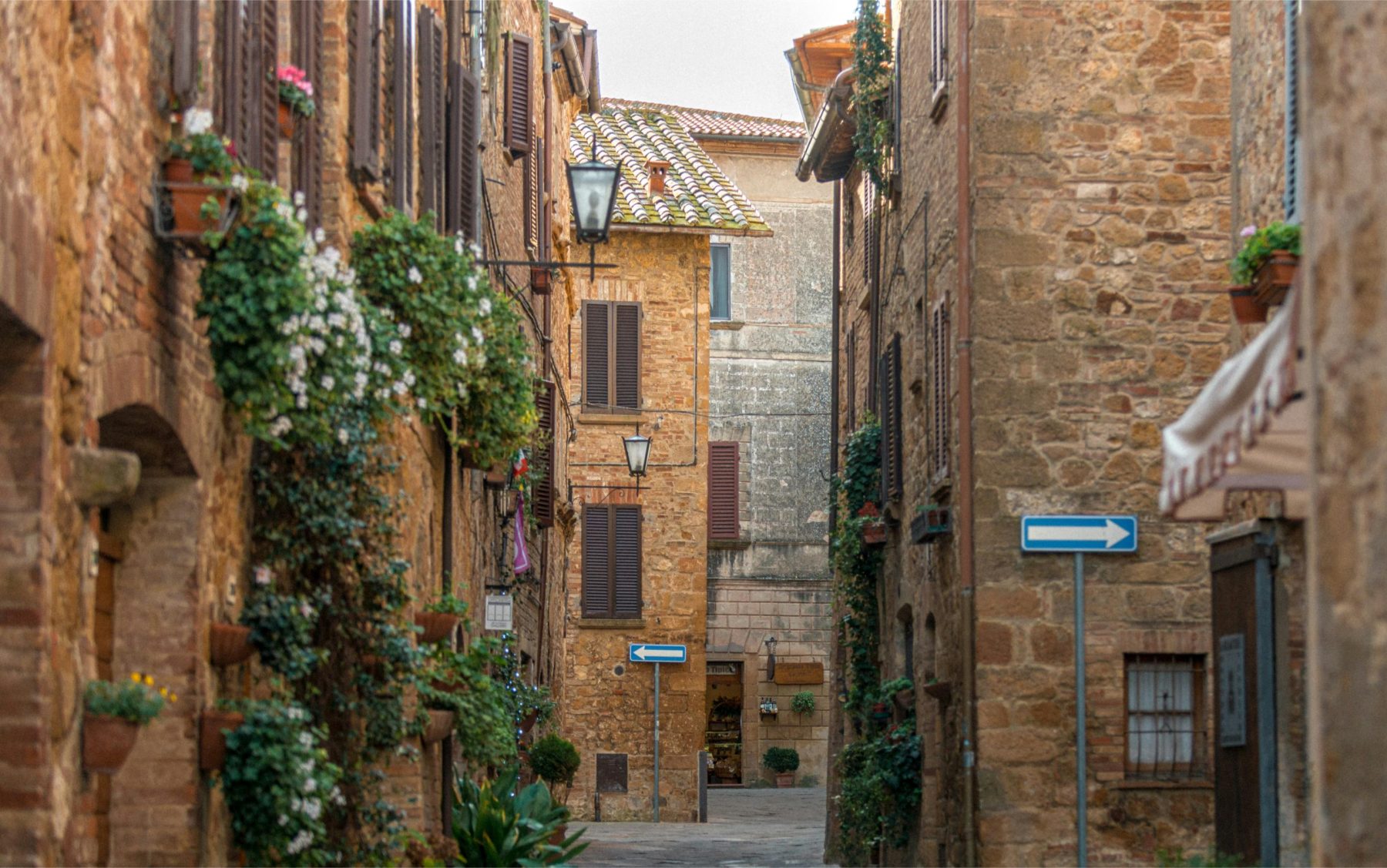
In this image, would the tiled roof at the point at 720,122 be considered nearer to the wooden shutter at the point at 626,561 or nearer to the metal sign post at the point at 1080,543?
the wooden shutter at the point at 626,561

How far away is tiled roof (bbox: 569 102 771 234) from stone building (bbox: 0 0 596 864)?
733 inches

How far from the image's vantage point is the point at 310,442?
28.6 ft

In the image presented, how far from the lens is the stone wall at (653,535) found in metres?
29.5

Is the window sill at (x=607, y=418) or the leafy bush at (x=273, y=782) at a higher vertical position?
the window sill at (x=607, y=418)

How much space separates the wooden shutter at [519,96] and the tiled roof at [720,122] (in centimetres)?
1610

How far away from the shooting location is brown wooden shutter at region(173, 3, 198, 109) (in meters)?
7.45

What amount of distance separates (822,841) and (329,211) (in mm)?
14844

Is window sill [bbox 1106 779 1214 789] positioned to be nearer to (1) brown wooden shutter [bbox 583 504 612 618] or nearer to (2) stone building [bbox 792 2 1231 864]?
(2) stone building [bbox 792 2 1231 864]

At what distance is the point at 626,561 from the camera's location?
30172 mm

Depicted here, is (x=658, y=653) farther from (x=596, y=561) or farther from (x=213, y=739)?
(x=213, y=739)

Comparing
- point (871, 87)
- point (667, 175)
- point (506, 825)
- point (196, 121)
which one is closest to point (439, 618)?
point (506, 825)

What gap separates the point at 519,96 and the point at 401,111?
781 cm

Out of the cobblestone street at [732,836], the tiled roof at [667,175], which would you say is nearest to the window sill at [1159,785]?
the cobblestone street at [732,836]

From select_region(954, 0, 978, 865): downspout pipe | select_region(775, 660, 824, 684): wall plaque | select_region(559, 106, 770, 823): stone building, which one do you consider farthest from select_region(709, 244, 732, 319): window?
select_region(954, 0, 978, 865): downspout pipe
